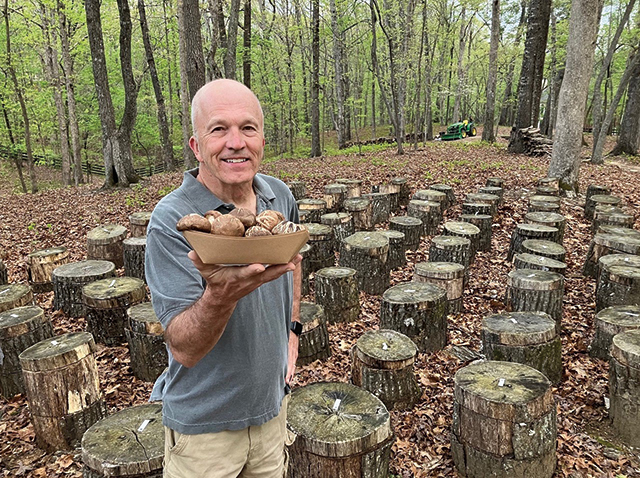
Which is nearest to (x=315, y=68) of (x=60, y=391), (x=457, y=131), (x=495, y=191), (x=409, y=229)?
(x=495, y=191)

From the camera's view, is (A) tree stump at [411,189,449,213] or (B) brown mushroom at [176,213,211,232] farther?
(A) tree stump at [411,189,449,213]

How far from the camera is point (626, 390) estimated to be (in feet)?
11.3

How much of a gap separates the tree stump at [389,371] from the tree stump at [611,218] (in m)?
5.78

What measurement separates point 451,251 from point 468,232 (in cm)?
88

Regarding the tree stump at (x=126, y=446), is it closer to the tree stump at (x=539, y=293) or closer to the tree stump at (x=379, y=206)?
the tree stump at (x=539, y=293)

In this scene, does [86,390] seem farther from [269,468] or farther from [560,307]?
[560,307]

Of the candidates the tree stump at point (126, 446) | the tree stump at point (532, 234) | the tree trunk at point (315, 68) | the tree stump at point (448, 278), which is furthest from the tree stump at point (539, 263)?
the tree trunk at point (315, 68)

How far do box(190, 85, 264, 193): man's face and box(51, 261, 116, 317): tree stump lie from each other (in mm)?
4534

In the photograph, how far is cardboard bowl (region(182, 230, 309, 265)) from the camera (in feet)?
3.59

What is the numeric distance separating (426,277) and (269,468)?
3899 millimetres

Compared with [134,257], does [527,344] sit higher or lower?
lower

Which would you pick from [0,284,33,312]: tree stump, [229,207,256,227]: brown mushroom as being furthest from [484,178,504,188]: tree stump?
[229,207,256,227]: brown mushroom

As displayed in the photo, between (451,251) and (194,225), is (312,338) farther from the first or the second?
(194,225)

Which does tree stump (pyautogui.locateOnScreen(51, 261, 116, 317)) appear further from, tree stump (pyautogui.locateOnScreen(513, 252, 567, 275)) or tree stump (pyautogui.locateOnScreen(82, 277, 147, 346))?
tree stump (pyautogui.locateOnScreen(513, 252, 567, 275))
